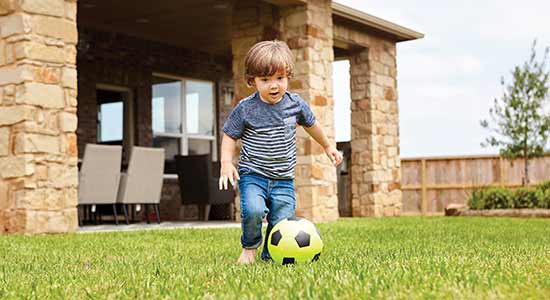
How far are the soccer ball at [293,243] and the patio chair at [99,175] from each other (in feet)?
21.1

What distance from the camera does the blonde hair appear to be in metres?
4.23

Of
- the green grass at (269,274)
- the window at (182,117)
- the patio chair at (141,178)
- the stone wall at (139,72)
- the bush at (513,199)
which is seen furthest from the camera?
the window at (182,117)

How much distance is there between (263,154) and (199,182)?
323 inches

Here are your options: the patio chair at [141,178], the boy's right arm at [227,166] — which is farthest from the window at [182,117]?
the boy's right arm at [227,166]

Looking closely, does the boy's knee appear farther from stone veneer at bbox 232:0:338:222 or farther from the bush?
the bush

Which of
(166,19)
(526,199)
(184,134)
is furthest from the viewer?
(184,134)

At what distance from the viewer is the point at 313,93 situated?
37.0 ft

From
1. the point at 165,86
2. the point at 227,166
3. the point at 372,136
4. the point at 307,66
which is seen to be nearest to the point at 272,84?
the point at 227,166

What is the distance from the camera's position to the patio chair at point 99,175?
10281 millimetres

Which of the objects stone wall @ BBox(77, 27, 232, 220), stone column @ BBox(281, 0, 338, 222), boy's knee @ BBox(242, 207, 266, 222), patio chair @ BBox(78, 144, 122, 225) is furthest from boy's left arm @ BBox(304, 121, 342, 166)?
stone wall @ BBox(77, 27, 232, 220)

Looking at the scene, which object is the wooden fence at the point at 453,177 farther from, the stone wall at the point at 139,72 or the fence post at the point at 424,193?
the stone wall at the point at 139,72

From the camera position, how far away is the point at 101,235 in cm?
808

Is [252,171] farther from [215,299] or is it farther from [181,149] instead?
[181,149]

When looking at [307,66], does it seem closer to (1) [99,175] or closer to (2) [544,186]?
(1) [99,175]
